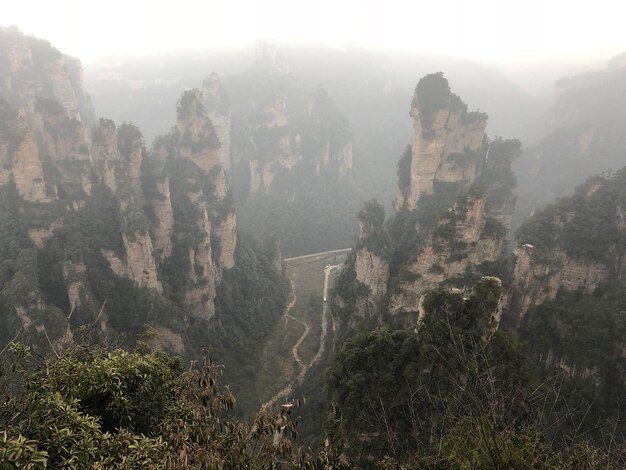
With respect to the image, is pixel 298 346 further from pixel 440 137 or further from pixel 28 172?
pixel 28 172

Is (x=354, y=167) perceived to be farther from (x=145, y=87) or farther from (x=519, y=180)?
(x=145, y=87)

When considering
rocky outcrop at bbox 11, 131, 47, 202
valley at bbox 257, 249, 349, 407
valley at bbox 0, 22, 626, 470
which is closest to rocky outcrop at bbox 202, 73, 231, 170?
valley at bbox 0, 22, 626, 470

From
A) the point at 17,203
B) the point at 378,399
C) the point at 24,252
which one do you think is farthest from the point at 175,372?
the point at 17,203

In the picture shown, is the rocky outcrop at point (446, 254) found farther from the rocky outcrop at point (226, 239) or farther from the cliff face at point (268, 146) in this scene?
the cliff face at point (268, 146)

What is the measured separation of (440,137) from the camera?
142ft

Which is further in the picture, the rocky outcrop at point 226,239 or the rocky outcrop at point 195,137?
the rocky outcrop at point 195,137

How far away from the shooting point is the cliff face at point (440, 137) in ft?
143

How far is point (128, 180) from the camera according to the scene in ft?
122

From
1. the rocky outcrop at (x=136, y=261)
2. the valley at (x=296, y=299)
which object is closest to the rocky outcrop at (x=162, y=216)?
the valley at (x=296, y=299)

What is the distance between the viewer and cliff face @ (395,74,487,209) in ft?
143

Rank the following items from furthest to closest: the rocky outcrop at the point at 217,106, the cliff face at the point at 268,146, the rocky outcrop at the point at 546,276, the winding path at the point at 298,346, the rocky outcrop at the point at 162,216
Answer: the cliff face at the point at 268,146, the rocky outcrop at the point at 217,106, the rocky outcrop at the point at 162,216, the winding path at the point at 298,346, the rocky outcrop at the point at 546,276

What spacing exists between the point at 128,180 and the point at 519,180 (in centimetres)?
6010

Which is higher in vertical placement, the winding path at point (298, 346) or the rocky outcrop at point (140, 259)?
the rocky outcrop at point (140, 259)

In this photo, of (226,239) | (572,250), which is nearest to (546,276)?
(572,250)
